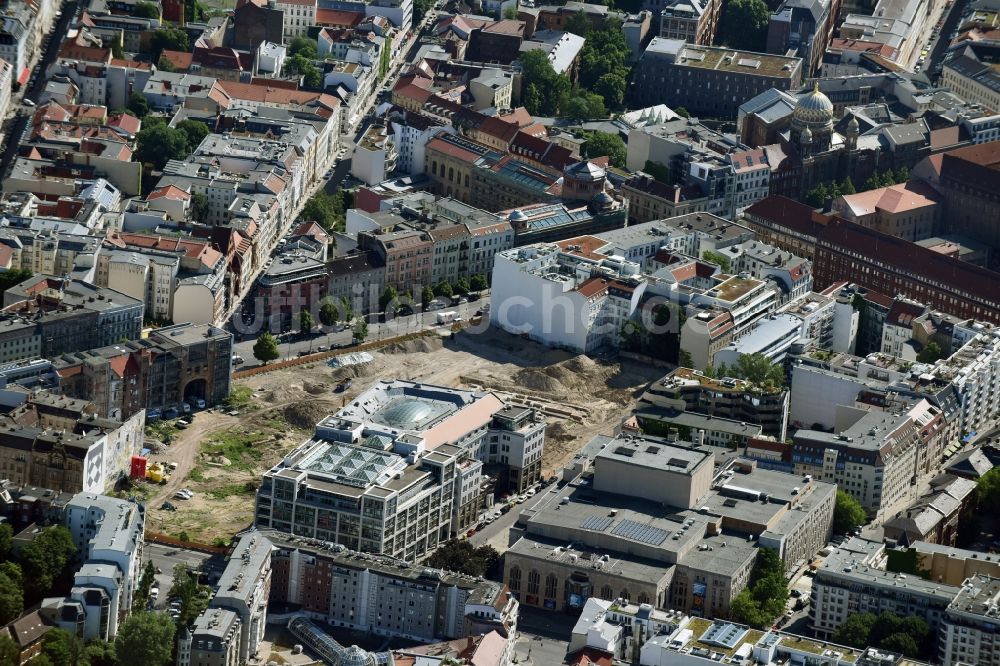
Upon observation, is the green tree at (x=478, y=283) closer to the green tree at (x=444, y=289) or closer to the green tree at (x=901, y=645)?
the green tree at (x=444, y=289)

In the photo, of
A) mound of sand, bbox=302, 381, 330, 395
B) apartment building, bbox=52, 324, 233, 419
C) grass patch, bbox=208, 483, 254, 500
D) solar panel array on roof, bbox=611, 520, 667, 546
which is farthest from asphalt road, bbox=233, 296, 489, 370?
solar panel array on roof, bbox=611, 520, 667, 546

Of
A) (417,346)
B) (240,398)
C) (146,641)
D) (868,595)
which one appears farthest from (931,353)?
(146,641)

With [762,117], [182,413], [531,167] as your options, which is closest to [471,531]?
[182,413]

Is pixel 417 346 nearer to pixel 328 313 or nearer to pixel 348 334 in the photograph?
pixel 348 334

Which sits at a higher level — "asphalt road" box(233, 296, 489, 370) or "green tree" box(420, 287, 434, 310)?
"green tree" box(420, 287, 434, 310)

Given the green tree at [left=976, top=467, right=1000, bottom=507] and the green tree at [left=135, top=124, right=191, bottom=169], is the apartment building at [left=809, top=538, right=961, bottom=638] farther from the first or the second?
the green tree at [left=135, top=124, right=191, bottom=169]
